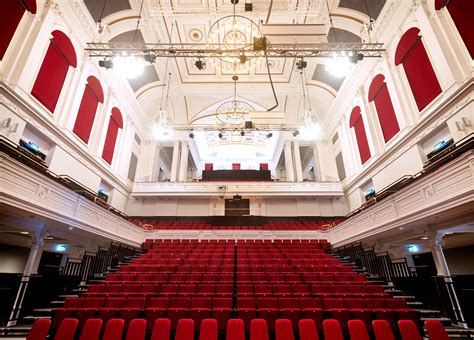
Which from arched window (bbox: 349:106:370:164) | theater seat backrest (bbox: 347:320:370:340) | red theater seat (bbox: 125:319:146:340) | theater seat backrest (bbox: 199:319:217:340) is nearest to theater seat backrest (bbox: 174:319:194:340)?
theater seat backrest (bbox: 199:319:217:340)

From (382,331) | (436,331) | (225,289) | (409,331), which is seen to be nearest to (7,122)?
(225,289)

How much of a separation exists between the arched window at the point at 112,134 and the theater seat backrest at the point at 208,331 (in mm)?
8164

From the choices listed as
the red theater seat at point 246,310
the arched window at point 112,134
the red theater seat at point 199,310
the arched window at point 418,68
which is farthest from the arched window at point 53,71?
the arched window at point 418,68

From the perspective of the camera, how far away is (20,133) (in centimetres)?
514

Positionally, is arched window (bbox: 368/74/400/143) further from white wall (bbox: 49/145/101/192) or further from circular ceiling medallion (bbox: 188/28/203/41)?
white wall (bbox: 49/145/101/192)

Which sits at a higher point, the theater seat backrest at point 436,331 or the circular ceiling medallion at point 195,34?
the circular ceiling medallion at point 195,34

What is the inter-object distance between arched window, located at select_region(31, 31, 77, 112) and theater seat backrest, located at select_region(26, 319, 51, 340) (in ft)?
18.3

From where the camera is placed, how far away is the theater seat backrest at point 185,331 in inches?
89.7

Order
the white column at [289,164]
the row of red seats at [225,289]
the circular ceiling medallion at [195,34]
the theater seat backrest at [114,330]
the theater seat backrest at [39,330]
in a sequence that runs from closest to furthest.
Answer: the theater seat backrest at [39,330], the theater seat backrest at [114,330], the row of red seats at [225,289], the circular ceiling medallion at [195,34], the white column at [289,164]

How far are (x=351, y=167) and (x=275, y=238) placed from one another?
481 centimetres

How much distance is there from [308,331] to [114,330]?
2.01 meters

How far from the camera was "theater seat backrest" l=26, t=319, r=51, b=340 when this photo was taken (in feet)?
7.18

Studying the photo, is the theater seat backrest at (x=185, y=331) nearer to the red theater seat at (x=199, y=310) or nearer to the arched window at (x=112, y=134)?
the red theater seat at (x=199, y=310)

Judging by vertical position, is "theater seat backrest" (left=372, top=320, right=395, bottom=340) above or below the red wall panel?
below
